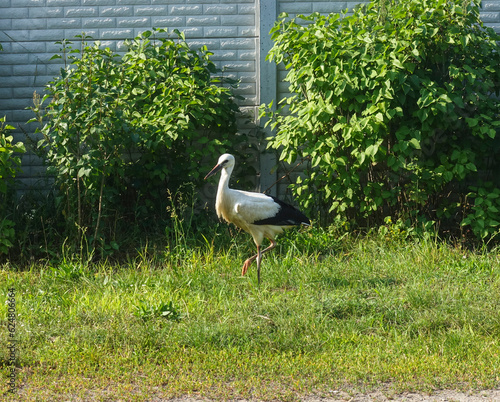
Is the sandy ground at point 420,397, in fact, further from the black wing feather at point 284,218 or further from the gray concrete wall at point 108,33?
the gray concrete wall at point 108,33

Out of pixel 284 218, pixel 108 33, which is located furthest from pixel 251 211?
pixel 108 33

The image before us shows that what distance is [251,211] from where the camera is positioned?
5.72 metres

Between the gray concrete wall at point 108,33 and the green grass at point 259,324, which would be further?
the gray concrete wall at point 108,33

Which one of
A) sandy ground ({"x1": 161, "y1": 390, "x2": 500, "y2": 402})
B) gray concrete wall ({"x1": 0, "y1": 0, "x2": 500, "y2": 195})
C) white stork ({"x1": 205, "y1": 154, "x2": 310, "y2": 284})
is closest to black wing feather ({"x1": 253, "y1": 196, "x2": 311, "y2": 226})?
white stork ({"x1": 205, "y1": 154, "x2": 310, "y2": 284})

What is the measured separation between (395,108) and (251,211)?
1848 mm

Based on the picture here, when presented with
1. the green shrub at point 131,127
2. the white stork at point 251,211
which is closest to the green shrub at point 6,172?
the green shrub at point 131,127

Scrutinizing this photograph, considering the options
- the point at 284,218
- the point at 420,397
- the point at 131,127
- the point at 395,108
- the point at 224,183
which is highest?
the point at 395,108

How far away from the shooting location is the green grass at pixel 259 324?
3.72 m

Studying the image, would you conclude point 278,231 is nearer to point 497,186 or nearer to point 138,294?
point 138,294

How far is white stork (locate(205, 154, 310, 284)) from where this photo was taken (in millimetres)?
5730

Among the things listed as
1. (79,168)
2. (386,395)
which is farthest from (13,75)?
(386,395)

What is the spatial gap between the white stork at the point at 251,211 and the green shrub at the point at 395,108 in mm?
925

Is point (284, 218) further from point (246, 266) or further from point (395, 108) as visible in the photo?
point (395, 108)

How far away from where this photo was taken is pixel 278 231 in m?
6.00
